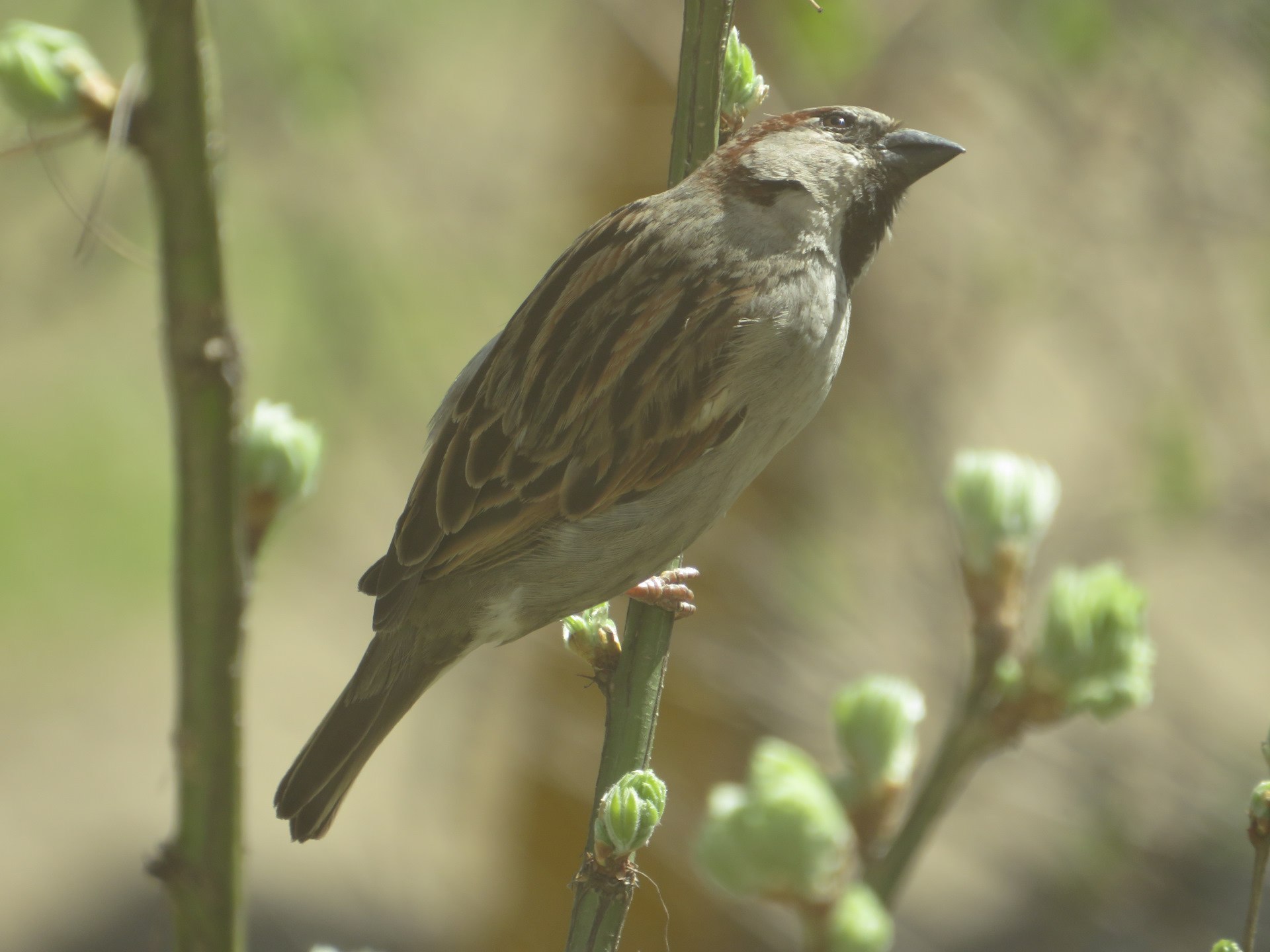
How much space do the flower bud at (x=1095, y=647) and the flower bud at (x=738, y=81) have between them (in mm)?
619

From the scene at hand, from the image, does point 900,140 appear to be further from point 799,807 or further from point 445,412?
point 799,807

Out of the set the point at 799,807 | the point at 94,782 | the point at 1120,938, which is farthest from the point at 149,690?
the point at 799,807

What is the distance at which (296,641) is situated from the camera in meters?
7.93

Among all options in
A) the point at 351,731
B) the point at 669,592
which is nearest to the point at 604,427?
the point at 669,592

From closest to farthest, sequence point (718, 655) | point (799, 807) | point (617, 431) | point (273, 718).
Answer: point (799, 807) → point (617, 431) → point (718, 655) → point (273, 718)

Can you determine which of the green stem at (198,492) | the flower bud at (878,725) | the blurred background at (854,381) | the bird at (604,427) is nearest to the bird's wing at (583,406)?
the bird at (604,427)

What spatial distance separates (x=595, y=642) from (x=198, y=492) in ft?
2.00

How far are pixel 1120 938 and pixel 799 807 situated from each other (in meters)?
3.48

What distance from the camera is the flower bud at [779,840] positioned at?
3.30 ft

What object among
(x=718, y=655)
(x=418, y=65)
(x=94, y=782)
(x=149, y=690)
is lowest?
(x=718, y=655)

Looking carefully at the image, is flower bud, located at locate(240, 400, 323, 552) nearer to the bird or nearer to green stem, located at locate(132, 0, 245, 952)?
green stem, located at locate(132, 0, 245, 952)

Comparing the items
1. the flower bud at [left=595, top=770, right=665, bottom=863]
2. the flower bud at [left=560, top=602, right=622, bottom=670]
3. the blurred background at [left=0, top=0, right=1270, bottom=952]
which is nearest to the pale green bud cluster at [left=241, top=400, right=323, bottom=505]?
the flower bud at [left=560, top=602, right=622, bottom=670]

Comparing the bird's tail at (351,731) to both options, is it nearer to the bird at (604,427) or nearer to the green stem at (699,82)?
the bird at (604,427)

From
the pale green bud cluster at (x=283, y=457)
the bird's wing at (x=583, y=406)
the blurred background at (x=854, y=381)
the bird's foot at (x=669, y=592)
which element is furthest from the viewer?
the blurred background at (x=854, y=381)
